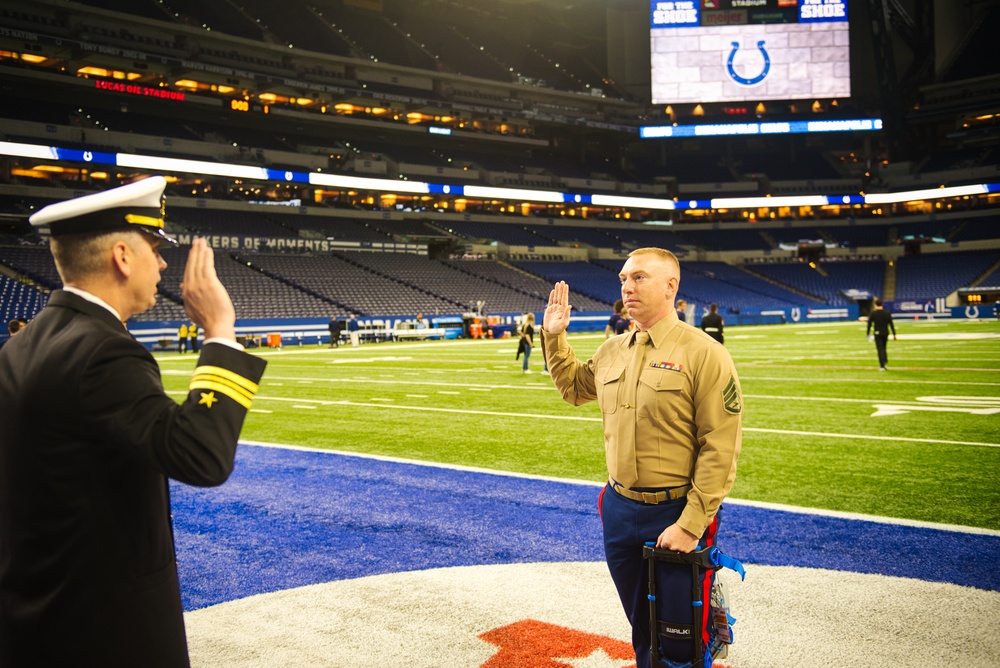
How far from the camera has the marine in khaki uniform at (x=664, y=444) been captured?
347cm

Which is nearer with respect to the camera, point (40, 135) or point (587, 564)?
point (587, 564)

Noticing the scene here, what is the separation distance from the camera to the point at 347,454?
11.1m

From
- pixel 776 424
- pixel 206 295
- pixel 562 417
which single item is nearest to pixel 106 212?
pixel 206 295

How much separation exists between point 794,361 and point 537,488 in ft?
59.3

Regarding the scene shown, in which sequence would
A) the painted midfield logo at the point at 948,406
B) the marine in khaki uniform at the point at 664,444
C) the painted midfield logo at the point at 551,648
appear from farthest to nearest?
the painted midfield logo at the point at 948,406 < the painted midfield logo at the point at 551,648 < the marine in khaki uniform at the point at 664,444

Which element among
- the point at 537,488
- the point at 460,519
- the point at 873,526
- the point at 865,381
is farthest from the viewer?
the point at 865,381

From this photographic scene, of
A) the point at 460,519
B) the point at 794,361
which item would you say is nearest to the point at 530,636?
the point at 460,519

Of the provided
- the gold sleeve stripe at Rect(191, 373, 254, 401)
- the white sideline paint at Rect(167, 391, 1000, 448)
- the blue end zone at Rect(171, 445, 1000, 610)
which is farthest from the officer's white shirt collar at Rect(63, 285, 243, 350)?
the white sideline paint at Rect(167, 391, 1000, 448)

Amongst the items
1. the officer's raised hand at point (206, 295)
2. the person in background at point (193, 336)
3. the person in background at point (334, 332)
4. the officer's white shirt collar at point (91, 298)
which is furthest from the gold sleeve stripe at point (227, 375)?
the person in background at point (334, 332)

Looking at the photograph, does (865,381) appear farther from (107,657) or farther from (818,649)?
(107,657)

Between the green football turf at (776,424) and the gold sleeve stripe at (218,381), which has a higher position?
the gold sleeve stripe at (218,381)

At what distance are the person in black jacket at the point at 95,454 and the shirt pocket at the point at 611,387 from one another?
1976 mm

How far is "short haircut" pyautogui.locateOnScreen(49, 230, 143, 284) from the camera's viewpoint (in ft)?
7.82

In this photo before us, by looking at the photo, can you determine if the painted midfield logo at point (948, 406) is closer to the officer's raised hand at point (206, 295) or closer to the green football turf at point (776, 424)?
the green football turf at point (776, 424)
